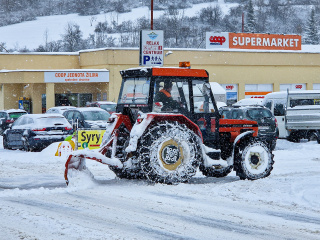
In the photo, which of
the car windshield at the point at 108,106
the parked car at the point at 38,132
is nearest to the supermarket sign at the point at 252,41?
the car windshield at the point at 108,106

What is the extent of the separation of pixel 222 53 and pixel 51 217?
121ft

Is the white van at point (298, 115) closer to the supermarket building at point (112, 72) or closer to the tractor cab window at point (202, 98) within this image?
the tractor cab window at point (202, 98)

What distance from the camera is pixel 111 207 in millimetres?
8852

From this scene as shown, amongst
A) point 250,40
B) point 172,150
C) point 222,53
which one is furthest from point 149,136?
point 250,40

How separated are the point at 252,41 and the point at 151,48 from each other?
27.0 metres

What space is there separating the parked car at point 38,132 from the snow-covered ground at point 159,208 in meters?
6.82

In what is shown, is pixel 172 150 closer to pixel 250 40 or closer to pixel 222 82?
pixel 222 82

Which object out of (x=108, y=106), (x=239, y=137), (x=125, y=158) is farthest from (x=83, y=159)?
(x=108, y=106)

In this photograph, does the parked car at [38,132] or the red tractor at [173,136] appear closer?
the red tractor at [173,136]

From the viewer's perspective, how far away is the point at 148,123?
10742mm

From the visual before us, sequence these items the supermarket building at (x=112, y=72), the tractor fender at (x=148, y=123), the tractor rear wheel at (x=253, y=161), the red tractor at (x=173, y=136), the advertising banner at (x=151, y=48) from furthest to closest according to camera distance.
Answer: the supermarket building at (x=112, y=72), the advertising banner at (x=151, y=48), the tractor rear wheel at (x=253, y=161), the red tractor at (x=173, y=136), the tractor fender at (x=148, y=123)

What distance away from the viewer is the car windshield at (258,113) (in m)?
21.6

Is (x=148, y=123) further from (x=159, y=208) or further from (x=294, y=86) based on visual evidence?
(x=294, y=86)

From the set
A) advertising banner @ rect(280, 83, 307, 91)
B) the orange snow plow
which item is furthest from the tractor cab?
advertising banner @ rect(280, 83, 307, 91)
